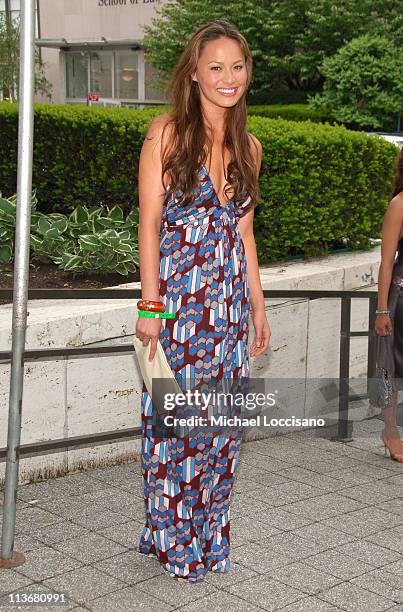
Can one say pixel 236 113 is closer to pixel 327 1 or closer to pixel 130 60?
pixel 327 1

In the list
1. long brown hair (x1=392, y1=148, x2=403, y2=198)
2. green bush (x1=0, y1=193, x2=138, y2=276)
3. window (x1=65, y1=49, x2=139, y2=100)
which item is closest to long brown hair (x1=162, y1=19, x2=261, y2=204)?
long brown hair (x1=392, y1=148, x2=403, y2=198)

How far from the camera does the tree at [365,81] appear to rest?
3247 cm

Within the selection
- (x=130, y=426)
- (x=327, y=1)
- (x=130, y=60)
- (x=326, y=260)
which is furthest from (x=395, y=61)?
(x=130, y=426)

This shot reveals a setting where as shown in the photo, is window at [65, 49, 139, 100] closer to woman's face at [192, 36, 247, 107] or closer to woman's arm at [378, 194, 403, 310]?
woman's arm at [378, 194, 403, 310]

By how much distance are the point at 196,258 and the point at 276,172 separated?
3.61m

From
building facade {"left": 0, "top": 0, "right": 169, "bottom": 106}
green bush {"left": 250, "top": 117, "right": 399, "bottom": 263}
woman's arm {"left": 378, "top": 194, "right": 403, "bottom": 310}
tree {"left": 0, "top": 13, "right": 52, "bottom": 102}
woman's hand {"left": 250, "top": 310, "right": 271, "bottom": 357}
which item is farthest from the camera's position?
building facade {"left": 0, "top": 0, "right": 169, "bottom": 106}

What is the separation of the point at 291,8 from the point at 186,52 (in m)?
34.6

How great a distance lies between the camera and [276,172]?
7.30 meters

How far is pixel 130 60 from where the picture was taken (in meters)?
50.5

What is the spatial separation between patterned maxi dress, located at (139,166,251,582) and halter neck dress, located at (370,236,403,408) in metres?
1.86

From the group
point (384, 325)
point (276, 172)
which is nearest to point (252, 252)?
point (384, 325)

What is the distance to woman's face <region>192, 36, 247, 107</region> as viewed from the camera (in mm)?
3805

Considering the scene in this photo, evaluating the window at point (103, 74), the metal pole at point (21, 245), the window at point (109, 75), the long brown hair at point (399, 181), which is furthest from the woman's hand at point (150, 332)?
the window at point (103, 74)

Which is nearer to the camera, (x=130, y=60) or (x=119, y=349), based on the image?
(x=119, y=349)
